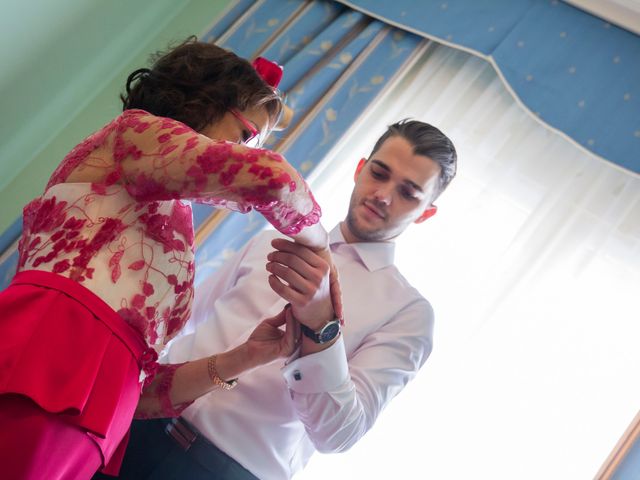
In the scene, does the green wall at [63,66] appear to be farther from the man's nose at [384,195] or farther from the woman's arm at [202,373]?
the woman's arm at [202,373]

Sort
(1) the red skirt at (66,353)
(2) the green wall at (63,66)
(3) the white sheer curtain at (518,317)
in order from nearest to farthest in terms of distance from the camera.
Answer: (1) the red skirt at (66,353)
(3) the white sheer curtain at (518,317)
(2) the green wall at (63,66)

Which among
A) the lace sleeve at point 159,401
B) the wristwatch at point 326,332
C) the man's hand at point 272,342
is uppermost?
the wristwatch at point 326,332

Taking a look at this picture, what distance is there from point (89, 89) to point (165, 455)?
5.59ft

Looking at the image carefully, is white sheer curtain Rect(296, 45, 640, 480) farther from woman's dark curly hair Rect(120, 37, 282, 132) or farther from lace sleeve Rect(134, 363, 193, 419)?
woman's dark curly hair Rect(120, 37, 282, 132)

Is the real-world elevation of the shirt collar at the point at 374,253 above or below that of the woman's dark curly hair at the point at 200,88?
above

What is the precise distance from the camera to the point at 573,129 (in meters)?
1.98

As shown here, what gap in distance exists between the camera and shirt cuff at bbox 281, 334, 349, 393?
4.01ft

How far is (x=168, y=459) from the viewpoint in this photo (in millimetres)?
1274

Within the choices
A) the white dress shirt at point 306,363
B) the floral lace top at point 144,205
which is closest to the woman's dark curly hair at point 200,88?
the floral lace top at point 144,205

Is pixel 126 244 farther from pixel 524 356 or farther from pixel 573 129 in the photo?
pixel 573 129

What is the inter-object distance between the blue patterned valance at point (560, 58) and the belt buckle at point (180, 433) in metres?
1.37

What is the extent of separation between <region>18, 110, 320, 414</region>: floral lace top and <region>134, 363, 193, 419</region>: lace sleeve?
0.75 feet

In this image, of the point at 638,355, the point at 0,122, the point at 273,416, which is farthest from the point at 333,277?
the point at 0,122

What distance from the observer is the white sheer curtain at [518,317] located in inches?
73.2
